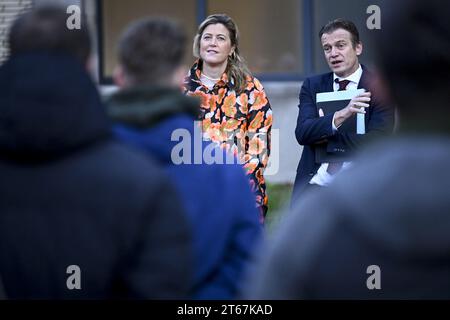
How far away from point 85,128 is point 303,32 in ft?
23.7

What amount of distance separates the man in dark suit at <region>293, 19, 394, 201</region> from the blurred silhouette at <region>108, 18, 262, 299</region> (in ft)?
7.63

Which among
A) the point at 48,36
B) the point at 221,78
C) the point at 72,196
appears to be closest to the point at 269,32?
the point at 221,78

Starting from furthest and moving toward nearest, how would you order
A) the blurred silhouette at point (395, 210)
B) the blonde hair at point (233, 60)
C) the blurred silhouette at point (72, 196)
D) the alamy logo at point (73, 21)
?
the blonde hair at point (233, 60)
the alamy logo at point (73, 21)
the blurred silhouette at point (72, 196)
the blurred silhouette at point (395, 210)

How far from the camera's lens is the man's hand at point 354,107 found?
4.85 meters

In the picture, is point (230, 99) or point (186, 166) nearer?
point (186, 166)

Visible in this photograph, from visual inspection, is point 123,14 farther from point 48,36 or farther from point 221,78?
point 48,36

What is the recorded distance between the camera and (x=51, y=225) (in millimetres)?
2322

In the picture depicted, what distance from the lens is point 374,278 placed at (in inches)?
73.2

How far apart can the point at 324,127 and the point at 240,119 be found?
0.46 metres

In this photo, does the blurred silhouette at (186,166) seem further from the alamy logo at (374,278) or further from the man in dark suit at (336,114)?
the man in dark suit at (336,114)

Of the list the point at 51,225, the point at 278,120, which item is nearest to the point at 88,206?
the point at 51,225

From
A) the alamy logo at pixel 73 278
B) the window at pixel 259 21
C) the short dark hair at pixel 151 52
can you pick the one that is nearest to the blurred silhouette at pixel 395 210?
the alamy logo at pixel 73 278

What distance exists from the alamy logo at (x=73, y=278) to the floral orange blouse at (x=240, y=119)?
2.50 metres

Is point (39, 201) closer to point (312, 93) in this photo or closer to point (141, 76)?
point (141, 76)
